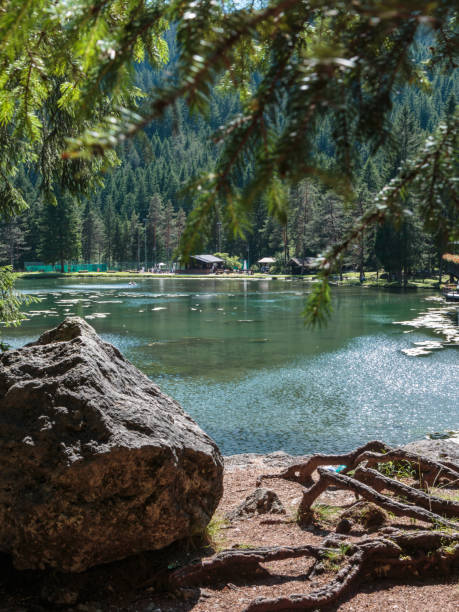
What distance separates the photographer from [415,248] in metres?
59.9

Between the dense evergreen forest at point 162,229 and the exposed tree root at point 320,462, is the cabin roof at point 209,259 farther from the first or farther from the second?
the exposed tree root at point 320,462

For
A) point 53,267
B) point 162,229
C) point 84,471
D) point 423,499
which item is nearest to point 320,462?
point 423,499

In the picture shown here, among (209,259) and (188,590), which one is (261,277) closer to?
(209,259)

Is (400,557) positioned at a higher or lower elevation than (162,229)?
lower

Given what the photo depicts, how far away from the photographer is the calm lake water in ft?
40.0

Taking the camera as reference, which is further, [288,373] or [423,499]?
[288,373]

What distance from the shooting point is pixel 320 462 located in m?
5.57

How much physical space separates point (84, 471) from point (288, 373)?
48.7 feet

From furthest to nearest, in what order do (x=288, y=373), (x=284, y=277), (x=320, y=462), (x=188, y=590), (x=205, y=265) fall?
(x=205, y=265) → (x=284, y=277) → (x=288, y=373) → (x=320, y=462) → (x=188, y=590)

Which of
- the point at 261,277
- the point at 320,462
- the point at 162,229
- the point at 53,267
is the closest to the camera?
the point at 320,462

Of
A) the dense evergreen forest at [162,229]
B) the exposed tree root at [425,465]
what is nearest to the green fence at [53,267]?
the dense evergreen forest at [162,229]

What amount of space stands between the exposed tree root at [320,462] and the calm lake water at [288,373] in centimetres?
455

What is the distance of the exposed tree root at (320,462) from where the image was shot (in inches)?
217

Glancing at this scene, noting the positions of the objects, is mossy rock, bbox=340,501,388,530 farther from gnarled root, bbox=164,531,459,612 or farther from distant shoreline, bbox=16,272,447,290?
distant shoreline, bbox=16,272,447,290
